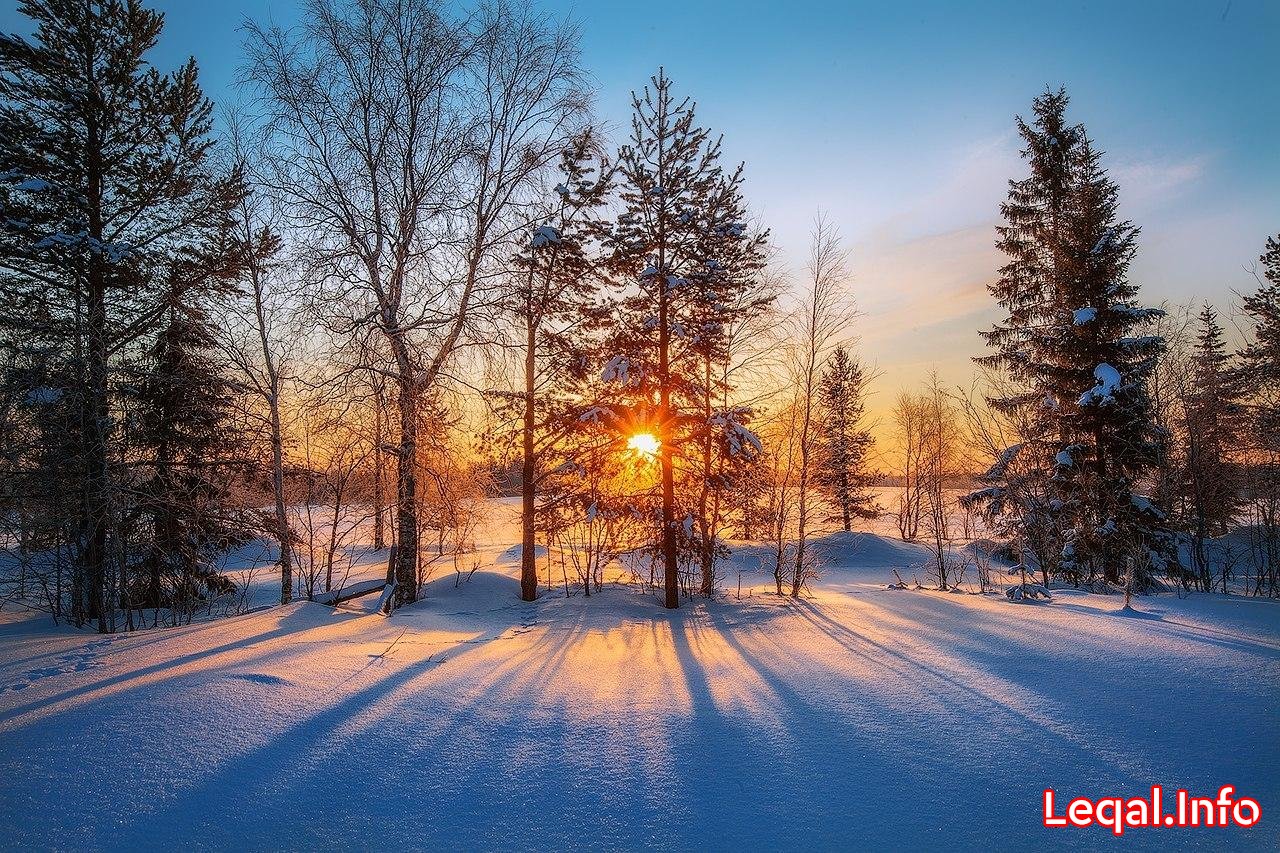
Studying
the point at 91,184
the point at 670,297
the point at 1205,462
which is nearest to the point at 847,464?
the point at 1205,462

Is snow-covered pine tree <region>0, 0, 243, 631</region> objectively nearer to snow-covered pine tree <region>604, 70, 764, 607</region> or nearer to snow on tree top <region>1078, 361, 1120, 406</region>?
snow-covered pine tree <region>604, 70, 764, 607</region>

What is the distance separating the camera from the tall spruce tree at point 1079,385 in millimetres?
13875

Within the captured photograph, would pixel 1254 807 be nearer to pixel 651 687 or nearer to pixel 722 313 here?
pixel 651 687

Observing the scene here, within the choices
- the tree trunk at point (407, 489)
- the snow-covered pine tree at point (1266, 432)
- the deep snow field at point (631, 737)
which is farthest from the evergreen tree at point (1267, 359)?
the tree trunk at point (407, 489)

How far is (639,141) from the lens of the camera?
11.0m

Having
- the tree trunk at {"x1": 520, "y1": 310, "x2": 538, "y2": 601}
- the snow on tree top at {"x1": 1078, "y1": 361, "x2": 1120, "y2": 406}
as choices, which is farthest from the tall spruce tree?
the tree trunk at {"x1": 520, "y1": 310, "x2": 538, "y2": 601}

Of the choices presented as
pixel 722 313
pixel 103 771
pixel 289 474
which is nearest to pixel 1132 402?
pixel 722 313

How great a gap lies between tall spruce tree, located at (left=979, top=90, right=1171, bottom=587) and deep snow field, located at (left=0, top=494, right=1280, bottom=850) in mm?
7399

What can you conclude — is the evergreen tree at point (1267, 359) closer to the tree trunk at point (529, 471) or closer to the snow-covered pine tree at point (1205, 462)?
the snow-covered pine tree at point (1205, 462)

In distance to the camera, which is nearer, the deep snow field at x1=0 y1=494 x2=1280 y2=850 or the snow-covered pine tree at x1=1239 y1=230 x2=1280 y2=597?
the deep snow field at x1=0 y1=494 x2=1280 y2=850

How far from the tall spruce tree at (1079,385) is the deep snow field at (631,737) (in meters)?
7.40

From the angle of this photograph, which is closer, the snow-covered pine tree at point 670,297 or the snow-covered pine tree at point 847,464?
the snow-covered pine tree at point 670,297

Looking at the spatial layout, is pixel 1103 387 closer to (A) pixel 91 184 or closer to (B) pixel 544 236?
(B) pixel 544 236

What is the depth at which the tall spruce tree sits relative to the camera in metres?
13.9
